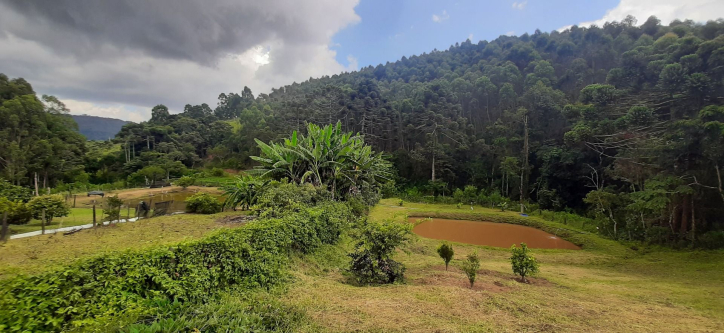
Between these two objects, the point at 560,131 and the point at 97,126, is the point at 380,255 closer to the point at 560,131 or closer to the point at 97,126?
the point at 560,131

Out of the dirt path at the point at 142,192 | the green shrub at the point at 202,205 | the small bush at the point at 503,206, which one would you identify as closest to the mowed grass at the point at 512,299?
the green shrub at the point at 202,205

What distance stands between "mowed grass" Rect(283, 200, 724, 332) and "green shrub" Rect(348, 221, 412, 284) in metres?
0.31

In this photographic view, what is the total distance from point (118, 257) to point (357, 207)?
8.75 meters

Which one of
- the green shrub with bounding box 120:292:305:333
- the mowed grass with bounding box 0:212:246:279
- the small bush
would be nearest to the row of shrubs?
the green shrub with bounding box 120:292:305:333

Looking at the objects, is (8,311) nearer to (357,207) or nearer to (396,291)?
(396,291)

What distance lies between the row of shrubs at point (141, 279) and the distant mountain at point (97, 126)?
161711 millimetres

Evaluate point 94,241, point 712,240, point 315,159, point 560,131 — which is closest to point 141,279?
point 94,241

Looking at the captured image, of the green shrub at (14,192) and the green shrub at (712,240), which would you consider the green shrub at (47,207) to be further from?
the green shrub at (712,240)

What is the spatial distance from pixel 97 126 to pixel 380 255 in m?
195

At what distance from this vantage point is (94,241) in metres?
6.24

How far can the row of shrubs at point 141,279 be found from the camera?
7.86 ft

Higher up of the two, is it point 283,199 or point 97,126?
point 97,126

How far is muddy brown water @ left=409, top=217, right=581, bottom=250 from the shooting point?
1229 centimetres

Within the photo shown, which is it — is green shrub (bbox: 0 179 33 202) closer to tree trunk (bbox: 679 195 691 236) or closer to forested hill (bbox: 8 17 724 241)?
forested hill (bbox: 8 17 724 241)
